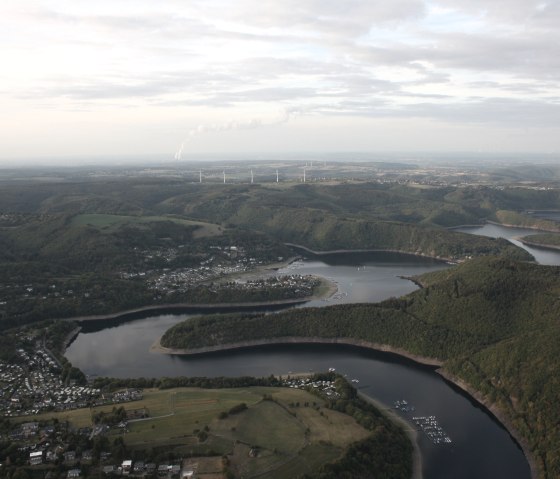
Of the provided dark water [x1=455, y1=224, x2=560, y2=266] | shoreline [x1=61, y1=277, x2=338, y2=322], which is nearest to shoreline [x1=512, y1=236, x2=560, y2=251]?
dark water [x1=455, y1=224, x2=560, y2=266]

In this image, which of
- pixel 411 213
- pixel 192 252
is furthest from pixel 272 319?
pixel 411 213

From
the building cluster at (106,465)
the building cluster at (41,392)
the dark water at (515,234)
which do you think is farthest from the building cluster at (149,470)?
the dark water at (515,234)

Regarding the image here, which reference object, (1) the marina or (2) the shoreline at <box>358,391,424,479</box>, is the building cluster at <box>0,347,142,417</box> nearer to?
(2) the shoreline at <box>358,391,424,479</box>

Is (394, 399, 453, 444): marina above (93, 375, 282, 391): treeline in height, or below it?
below

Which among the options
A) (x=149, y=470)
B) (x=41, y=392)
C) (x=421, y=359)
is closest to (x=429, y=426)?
(x=421, y=359)

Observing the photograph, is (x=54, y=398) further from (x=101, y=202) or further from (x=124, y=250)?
(x=101, y=202)

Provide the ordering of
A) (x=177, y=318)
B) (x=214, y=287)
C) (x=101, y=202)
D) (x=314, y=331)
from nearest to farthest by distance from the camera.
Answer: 1. (x=314, y=331)
2. (x=177, y=318)
3. (x=214, y=287)
4. (x=101, y=202)
